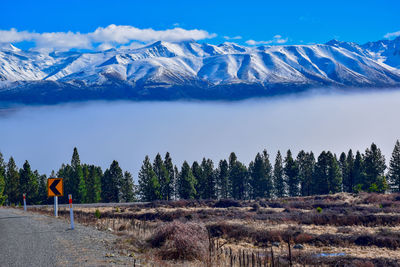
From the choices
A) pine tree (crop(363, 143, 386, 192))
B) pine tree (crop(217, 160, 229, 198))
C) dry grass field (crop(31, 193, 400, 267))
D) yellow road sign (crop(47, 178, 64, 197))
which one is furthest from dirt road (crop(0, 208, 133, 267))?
pine tree (crop(217, 160, 229, 198))

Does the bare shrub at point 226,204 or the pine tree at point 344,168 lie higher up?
→ the pine tree at point 344,168

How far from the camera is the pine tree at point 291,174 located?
103688 millimetres

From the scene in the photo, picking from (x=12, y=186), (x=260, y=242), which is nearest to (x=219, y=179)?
(x=12, y=186)

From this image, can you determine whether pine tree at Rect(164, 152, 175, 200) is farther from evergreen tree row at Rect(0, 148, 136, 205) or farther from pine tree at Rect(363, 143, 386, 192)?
pine tree at Rect(363, 143, 386, 192)

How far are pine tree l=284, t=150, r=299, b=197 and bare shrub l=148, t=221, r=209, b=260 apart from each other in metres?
91.4

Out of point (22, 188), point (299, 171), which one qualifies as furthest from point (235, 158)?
point (22, 188)

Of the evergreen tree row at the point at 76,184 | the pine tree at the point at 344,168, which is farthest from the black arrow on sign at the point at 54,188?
the pine tree at the point at 344,168

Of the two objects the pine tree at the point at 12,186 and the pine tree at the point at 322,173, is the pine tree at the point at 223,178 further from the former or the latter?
the pine tree at the point at 12,186

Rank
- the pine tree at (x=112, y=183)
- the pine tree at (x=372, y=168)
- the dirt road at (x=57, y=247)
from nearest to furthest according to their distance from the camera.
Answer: the dirt road at (x=57, y=247) → the pine tree at (x=372, y=168) → the pine tree at (x=112, y=183)

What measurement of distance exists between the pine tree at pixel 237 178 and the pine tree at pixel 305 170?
15.2 meters

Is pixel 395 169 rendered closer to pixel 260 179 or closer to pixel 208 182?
pixel 260 179

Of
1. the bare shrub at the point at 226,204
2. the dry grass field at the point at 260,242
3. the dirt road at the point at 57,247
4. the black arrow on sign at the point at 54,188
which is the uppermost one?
the black arrow on sign at the point at 54,188

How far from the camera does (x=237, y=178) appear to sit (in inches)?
4218

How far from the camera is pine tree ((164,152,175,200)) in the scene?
108675mm
